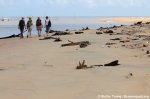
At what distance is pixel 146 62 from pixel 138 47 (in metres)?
4.35

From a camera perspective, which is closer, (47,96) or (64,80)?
(47,96)

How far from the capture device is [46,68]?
401 inches

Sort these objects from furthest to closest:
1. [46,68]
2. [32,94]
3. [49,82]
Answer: [46,68] → [49,82] → [32,94]

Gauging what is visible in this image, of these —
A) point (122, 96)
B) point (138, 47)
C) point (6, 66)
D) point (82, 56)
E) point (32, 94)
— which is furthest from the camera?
point (138, 47)

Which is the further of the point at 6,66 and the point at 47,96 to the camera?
the point at 6,66

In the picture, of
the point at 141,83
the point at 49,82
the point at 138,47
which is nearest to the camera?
the point at 141,83

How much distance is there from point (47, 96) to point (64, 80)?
1.50 metres

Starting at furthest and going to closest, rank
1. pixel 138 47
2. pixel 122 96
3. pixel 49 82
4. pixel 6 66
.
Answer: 1. pixel 138 47
2. pixel 6 66
3. pixel 49 82
4. pixel 122 96

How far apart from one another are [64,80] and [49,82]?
365 millimetres

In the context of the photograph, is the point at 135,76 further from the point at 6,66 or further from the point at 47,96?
the point at 6,66

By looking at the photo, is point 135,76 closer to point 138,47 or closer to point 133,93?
point 133,93

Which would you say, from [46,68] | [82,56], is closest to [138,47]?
[82,56]

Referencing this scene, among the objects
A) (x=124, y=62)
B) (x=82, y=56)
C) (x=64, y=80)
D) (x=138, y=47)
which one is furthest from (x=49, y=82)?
(x=138, y=47)

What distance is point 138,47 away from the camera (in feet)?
49.2
